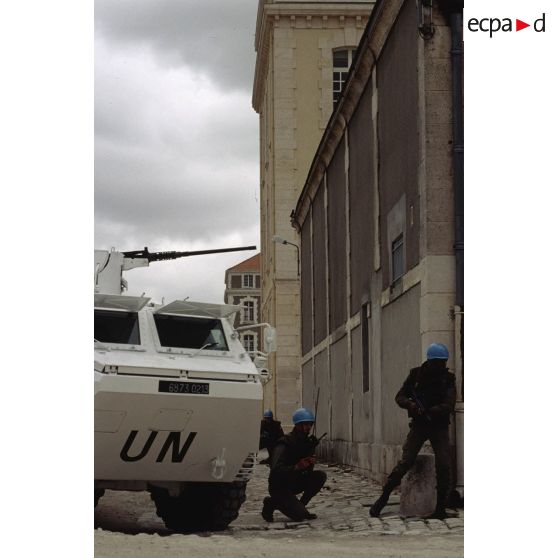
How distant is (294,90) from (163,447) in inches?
1104

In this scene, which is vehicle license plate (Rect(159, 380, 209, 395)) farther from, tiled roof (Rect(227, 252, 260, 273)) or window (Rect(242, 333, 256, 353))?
tiled roof (Rect(227, 252, 260, 273))

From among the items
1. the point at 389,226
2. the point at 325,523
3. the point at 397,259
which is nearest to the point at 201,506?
the point at 325,523

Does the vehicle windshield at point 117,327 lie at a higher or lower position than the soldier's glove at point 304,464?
higher

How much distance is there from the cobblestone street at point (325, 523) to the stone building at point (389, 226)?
126cm

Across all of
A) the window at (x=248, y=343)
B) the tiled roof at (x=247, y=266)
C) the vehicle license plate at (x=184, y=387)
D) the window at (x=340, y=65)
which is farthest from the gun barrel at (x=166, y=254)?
the window at (x=340, y=65)

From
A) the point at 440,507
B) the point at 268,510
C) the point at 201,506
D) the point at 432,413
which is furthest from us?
the point at 268,510

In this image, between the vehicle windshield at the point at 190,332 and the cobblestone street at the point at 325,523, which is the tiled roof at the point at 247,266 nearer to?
the cobblestone street at the point at 325,523

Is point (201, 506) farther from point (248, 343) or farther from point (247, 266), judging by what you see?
point (247, 266)

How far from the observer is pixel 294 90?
3725 centimetres

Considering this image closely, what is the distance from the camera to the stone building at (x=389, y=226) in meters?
12.7

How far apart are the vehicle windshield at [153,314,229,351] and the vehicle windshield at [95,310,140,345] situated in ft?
0.81
